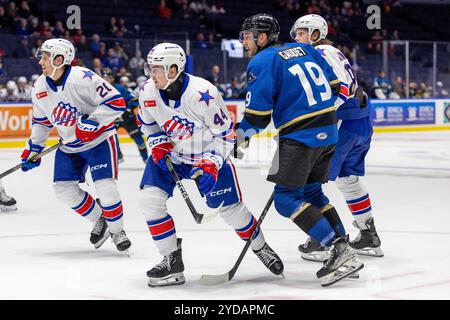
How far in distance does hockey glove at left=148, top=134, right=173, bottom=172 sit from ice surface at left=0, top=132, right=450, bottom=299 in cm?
54

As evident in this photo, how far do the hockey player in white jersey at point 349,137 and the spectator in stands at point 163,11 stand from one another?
1319 cm

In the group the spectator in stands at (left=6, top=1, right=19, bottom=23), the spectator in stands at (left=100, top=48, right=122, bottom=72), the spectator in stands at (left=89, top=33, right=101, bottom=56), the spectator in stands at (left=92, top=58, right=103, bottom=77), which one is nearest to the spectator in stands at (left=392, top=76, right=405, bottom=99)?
the spectator in stands at (left=100, top=48, right=122, bottom=72)

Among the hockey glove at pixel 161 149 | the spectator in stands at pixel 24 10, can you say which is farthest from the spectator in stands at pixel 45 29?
the hockey glove at pixel 161 149

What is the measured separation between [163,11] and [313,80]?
14202mm

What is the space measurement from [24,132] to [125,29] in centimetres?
457

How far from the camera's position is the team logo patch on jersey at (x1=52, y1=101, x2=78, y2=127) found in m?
4.93

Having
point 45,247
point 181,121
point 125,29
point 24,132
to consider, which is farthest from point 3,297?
point 125,29

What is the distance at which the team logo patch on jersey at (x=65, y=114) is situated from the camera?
4.93 m

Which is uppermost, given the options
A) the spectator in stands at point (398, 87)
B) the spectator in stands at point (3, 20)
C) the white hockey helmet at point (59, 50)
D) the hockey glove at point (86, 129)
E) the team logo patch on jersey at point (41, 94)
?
the white hockey helmet at point (59, 50)

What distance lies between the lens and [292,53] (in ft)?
12.7

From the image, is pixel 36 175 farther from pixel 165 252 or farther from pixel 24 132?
pixel 165 252

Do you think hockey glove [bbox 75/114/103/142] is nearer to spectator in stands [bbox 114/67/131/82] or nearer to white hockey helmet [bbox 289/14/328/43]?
white hockey helmet [bbox 289/14/328/43]

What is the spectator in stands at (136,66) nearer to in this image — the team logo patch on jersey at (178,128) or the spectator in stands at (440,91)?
the spectator in stands at (440,91)
